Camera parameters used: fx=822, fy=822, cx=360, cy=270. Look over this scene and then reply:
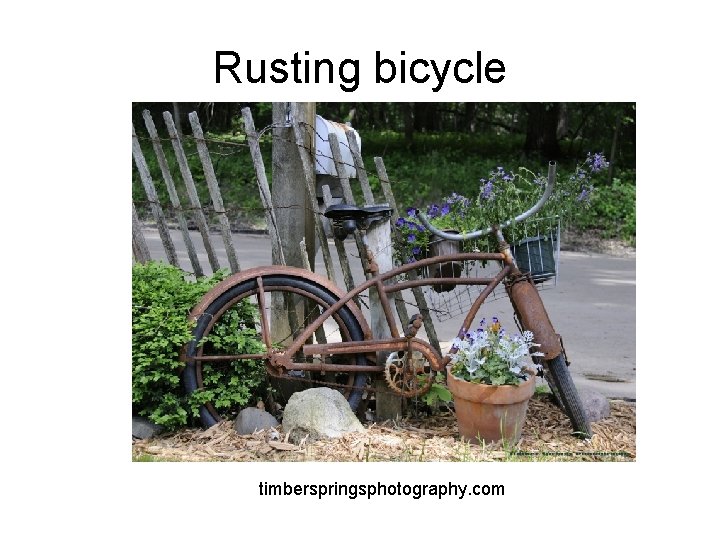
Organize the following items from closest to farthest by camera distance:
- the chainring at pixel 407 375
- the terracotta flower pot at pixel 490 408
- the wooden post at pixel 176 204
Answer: the terracotta flower pot at pixel 490 408 → the chainring at pixel 407 375 → the wooden post at pixel 176 204

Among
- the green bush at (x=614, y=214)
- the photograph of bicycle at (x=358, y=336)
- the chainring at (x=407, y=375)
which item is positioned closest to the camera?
the photograph of bicycle at (x=358, y=336)

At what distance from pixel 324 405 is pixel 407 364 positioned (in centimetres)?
54

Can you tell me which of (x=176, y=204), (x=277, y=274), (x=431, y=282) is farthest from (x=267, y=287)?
(x=176, y=204)

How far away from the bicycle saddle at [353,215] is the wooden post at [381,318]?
2.2 inches

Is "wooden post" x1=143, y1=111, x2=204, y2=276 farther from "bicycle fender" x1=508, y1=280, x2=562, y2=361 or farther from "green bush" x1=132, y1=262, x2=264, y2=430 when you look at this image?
"bicycle fender" x1=508, y1=280, x2=562, y2=361

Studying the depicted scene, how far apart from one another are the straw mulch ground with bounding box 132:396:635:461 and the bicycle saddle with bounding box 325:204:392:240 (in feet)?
3.86

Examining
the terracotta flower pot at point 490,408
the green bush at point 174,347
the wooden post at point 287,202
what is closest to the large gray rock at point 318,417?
the green bush at point 174,347

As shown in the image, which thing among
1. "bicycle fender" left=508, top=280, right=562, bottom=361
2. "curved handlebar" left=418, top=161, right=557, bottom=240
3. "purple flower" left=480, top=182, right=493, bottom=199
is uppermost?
"purple flower" left=480, top=182, right=493, bottom=199

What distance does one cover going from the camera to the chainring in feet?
15.4

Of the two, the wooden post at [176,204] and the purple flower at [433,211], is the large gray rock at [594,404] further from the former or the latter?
the wooden post at [176,204]

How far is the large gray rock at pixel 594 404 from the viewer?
4.98 meters

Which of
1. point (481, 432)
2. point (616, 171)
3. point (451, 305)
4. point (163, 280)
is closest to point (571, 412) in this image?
point (481, 432)

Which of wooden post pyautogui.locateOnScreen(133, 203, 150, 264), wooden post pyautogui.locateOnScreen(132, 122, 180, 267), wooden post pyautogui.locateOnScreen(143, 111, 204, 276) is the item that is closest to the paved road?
wooden post pyautogui.locateOnScreen(143, 111, 204, 276)

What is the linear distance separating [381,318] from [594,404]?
4.61 ft
